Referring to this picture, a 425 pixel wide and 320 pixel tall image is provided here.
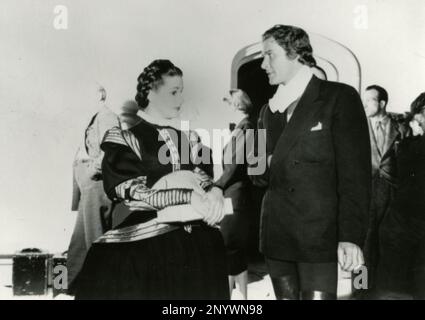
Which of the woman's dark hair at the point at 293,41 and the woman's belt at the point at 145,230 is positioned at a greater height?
the woman's dark hair at the point at 293,41

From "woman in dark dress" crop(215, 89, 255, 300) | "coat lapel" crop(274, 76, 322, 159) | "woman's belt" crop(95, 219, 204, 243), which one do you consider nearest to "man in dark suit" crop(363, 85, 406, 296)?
"coat lapel" crop(274, 76, 322, 159)

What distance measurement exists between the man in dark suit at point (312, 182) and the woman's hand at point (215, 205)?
0.78 ft

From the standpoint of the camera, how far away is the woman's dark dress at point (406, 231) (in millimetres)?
2793

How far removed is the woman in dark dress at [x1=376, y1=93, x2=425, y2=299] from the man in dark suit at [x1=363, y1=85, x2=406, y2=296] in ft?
0.14

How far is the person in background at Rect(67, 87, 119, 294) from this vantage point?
8.92 ft

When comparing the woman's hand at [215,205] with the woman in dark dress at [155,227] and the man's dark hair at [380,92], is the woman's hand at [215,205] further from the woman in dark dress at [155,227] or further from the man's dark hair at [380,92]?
the man's dark hair at [380,92]

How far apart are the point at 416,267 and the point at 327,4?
163 cm

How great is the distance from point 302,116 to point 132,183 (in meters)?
0.97

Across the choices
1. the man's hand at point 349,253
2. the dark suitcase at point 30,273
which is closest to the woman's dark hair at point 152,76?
the dark suitcase at point 30,273

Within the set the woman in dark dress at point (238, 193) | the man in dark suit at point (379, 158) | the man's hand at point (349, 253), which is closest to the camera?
the man's hand at point (349, 253)

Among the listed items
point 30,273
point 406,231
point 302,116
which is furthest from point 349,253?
point 30,273

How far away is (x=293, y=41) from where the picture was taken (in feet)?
8.84

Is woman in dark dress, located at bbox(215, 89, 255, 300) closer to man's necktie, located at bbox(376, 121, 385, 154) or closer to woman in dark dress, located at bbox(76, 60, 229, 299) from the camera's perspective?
woman in dark dress, located at bbox(76, 60, 229, 299)

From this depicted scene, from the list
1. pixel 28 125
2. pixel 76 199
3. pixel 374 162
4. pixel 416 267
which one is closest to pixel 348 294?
pixel 416 267
